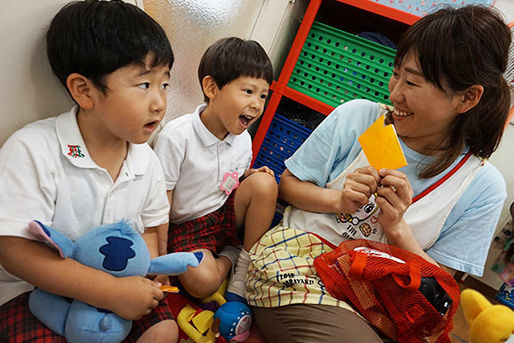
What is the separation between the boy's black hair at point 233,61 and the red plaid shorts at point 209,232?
1.34ft

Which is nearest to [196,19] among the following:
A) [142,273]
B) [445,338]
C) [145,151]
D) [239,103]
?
[239,103]

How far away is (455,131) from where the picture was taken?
87 cm

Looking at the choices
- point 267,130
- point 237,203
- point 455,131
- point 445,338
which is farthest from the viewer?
point 267,130

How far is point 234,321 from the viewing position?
88 cm

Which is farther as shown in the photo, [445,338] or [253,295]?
[253,295]

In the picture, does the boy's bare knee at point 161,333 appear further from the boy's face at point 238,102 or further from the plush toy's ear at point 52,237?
the boy's face at point 238,102

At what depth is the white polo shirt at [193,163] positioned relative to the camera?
3.12 ft

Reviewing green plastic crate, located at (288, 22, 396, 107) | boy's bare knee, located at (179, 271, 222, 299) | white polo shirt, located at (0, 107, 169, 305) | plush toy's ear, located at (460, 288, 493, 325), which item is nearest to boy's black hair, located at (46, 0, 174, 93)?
white polo shirt, located at (0, 107, 169, 305)

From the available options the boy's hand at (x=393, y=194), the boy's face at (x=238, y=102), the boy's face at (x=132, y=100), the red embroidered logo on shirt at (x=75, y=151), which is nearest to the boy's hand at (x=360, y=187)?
the boy's hand at (x=393, y=194)

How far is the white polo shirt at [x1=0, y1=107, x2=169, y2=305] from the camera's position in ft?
1.75

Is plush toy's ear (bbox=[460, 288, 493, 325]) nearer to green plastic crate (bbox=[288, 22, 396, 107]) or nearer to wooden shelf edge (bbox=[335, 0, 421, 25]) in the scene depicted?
green plastic crate (bbox=[288, 22, 396, 107])

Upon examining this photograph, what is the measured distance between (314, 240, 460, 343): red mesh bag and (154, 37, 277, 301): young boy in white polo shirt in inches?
13.4

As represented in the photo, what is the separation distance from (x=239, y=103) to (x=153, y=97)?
39cm

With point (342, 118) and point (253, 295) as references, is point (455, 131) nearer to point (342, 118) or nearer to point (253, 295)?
point (342, 118)
